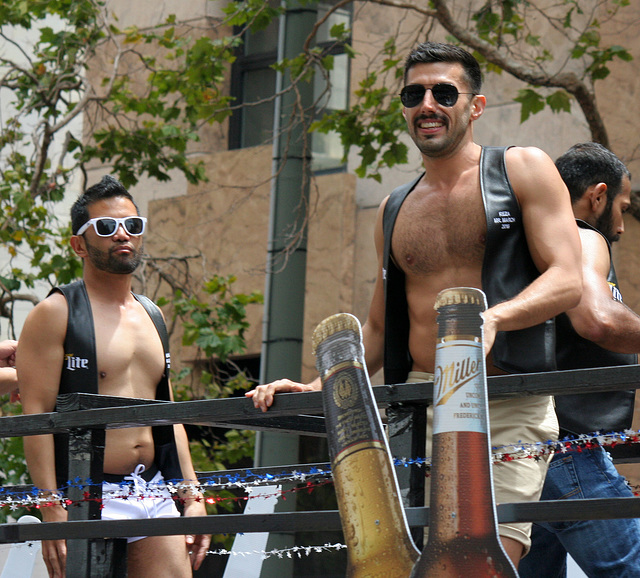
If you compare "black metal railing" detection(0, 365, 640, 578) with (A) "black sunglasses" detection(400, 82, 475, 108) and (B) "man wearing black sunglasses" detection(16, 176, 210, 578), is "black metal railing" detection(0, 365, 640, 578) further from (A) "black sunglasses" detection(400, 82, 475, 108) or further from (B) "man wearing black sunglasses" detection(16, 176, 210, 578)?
(A) "black sunglasses" detection(400, 82, 475, 108)

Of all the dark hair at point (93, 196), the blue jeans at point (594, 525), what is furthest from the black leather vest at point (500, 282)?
the dark hair at point (93, 196)

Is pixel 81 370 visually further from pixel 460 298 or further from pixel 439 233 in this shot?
pixel 460 298

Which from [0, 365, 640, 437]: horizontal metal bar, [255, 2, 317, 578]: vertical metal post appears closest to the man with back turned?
[0, 365, 640, 437]: horizontal metal bar

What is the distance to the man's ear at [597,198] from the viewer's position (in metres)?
4.50

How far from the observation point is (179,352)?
11.3 m

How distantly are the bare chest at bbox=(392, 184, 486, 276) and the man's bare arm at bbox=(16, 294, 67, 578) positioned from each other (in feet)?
4.89

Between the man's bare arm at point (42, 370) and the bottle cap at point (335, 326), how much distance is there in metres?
1.87

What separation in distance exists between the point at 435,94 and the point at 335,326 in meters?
1.26

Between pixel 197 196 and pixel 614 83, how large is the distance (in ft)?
14.4

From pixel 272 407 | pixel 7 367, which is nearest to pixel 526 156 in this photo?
pixel 272 407

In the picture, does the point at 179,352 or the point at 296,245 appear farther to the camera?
the point at 179,352

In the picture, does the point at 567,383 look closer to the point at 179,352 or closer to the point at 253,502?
the point at 253,502

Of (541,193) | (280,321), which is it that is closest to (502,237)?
(541,193)

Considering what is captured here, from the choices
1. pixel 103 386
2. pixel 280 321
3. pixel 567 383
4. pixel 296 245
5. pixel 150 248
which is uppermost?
pixel 150 248
